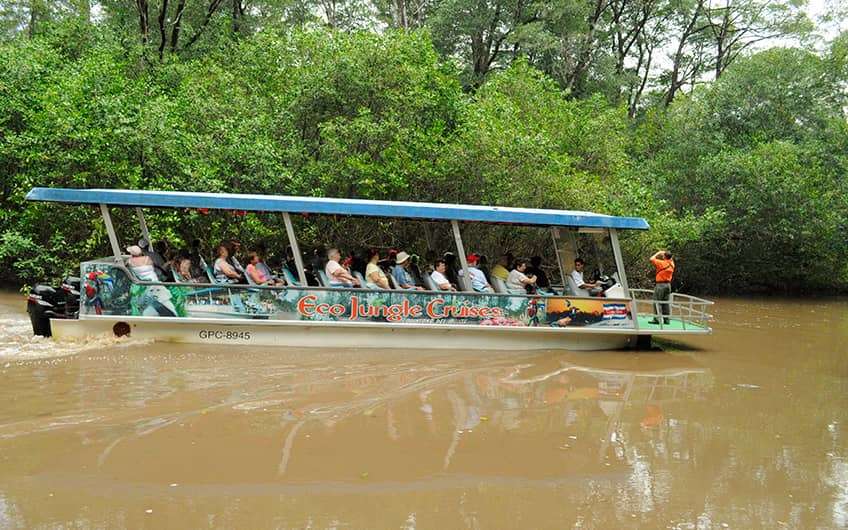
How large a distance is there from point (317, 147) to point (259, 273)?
20.8ft

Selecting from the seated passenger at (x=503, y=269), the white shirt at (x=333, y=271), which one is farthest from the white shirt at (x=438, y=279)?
the white shirt at (x=333, y=271)

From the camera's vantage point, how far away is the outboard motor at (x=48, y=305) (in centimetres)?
942

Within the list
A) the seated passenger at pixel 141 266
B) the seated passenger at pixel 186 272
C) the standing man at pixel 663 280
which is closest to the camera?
the seated passenger at pixel 141 266

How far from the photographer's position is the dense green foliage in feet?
46.0

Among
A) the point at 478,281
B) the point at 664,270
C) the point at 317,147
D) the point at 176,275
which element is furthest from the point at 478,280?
the point at 317,147

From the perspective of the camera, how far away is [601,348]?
34.9ft

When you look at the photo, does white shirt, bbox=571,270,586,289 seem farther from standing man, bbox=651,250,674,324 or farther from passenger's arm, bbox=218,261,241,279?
passenger's arm, bbox=218,261,241,279

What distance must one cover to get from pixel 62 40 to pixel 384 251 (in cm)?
1462

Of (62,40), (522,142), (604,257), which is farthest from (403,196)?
(62,40)

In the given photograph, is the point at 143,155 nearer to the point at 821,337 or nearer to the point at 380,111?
the point at 380,111

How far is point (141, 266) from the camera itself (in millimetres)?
9445

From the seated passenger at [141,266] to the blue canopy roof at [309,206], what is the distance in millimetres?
659

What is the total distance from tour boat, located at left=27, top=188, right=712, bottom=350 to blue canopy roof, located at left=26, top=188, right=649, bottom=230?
1cm

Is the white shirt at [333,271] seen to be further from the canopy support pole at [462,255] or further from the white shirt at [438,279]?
the canopy support pole at [462,255]
